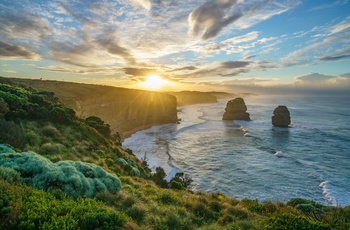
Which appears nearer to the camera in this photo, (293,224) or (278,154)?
(293,224)

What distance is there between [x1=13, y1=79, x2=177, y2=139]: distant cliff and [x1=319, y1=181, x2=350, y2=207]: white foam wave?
46.5m

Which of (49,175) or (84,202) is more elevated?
(49,175)

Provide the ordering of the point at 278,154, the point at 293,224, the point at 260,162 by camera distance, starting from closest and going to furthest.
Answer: the point at 293,224 → the point at 260,162 → the point at 278,154

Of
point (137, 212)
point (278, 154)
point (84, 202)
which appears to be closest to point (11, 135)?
point (84, 202)

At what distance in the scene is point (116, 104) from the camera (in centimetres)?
7619

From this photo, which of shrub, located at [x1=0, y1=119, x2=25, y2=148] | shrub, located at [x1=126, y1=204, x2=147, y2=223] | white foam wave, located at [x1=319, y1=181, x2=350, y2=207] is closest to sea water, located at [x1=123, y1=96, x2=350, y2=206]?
white foam wave, located at [x1=319, y1=181, x2=350, y2=207]

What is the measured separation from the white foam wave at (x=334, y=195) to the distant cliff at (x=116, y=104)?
4652 cm

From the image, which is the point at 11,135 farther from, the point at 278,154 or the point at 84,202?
the point at 278,154

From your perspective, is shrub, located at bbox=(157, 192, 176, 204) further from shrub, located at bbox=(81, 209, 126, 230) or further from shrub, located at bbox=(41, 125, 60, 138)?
shrub, located at bbox=(41, 125, 60, 138)

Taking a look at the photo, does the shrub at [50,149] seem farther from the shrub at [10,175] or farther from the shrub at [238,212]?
the shrub at [238,212]

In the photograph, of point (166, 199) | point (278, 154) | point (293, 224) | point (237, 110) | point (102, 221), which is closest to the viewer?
point (102, 221)

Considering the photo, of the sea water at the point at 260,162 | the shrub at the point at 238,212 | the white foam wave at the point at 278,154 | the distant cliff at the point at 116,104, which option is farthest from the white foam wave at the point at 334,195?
the distant cliff at the point at 116,104

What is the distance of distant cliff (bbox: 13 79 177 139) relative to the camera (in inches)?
2327

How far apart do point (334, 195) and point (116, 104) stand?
208 ft
